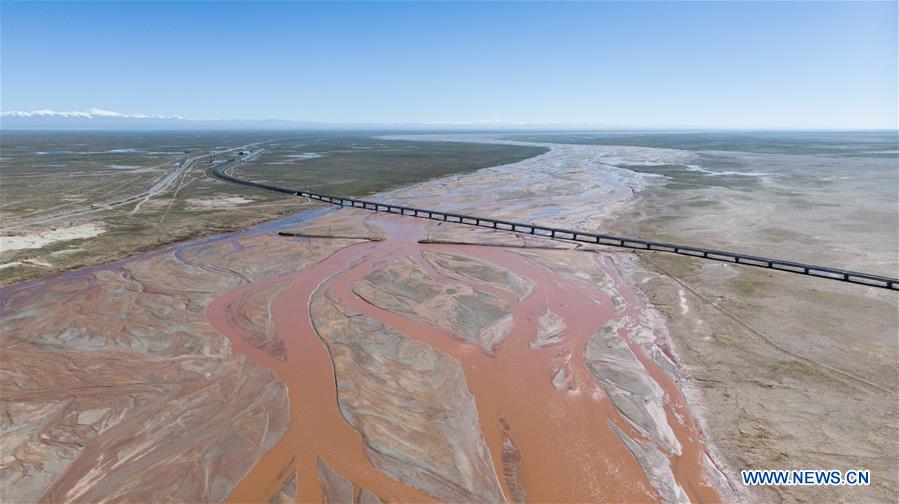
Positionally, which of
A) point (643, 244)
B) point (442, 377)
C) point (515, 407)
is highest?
point (643, 244)

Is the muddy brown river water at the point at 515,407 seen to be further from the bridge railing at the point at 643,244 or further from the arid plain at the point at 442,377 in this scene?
the bridge railing at the point at 643,244

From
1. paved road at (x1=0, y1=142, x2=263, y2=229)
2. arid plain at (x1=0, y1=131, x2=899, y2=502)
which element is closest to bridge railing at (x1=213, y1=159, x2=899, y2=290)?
arid plain at (x1=0, y1=131, x2=899, y2=502)

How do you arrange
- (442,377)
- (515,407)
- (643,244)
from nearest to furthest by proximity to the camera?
(515,407) → (442,377) → (643,244)

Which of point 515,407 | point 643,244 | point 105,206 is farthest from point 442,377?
point 105,206

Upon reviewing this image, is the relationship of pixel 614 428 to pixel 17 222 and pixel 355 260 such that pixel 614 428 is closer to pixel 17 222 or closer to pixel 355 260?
pixel 355 260

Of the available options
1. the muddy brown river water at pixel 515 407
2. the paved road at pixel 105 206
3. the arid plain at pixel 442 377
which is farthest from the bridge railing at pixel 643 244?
the paved road at pixel 105 206

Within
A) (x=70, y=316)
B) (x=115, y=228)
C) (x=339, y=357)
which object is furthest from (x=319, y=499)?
(x=115, y=228)

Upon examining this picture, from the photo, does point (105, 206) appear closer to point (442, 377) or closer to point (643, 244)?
point (442, 377)

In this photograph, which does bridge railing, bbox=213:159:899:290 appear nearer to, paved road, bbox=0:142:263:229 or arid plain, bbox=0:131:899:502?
arid plain, bbox=0:131:899:502
